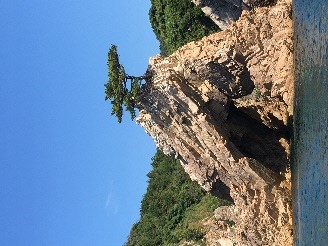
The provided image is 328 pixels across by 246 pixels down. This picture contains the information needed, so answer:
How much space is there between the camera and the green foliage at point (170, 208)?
72894 millimetres

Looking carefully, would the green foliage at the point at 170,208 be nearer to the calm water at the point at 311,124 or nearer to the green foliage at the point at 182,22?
the green foliage at the point at 182,22

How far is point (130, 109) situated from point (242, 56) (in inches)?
389

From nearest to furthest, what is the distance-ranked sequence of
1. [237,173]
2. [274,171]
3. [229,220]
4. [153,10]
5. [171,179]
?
1. [237,173]
2. [274,171]
3. [229,220]
4. [153,10]
5. [171,179]

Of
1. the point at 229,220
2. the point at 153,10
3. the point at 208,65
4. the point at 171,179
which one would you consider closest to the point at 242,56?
the point at 208,65

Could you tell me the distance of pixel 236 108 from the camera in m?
51.2

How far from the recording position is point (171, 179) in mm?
95000

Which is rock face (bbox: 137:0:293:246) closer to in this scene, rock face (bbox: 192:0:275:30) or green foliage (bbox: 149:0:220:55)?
rock face (bbox: 192:0:275:30)

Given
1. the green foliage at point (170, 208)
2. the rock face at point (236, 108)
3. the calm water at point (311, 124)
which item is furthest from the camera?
the green foliage at point (170, 208)

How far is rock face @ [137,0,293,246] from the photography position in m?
47.0

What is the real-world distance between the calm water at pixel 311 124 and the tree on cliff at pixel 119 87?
1267 cm

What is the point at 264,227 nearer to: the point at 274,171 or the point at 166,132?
the point at 274,171

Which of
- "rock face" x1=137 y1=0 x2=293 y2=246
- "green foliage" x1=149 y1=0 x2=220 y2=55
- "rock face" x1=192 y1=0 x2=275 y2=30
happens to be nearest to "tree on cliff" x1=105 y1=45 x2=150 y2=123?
"rock face" x1=137 y1=0 x2=293 y2=246

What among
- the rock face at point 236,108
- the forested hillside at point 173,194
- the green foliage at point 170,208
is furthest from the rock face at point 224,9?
the green foliage at point 170,208

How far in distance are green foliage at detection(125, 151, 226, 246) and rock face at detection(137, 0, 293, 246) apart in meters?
18.8
